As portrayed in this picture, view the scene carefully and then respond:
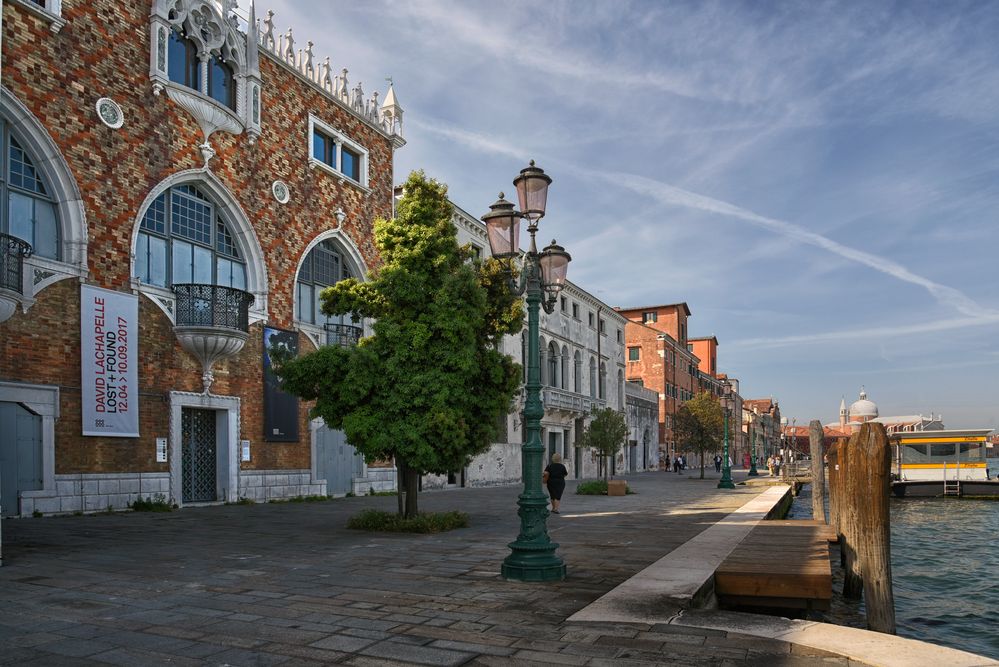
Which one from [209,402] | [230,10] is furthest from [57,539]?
[230,10]

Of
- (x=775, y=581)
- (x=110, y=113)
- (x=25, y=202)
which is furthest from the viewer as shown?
(x=110, y=113)

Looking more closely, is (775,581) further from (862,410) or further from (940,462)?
(862,410)

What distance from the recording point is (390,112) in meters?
27.9

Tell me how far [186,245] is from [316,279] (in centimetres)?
505

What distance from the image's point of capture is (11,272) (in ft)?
45.3

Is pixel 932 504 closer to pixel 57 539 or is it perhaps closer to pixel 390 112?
pixel 390 112

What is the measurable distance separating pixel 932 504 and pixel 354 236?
2492 cm

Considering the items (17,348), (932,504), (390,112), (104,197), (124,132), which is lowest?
(932,504)

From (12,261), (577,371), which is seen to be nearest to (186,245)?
(12,261)

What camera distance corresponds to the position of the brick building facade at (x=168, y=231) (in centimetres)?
1555

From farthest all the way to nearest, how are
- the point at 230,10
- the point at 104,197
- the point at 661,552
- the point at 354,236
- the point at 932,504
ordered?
the point at 932,504, the point at 354,236, the point at 230,10, the point at 104,197, the point at 661,552

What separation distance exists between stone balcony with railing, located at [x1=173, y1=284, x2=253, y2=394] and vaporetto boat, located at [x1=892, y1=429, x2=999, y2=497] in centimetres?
2800

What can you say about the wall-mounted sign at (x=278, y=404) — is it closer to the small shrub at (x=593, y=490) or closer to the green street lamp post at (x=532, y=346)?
the small shrub at (x=593, y=490)

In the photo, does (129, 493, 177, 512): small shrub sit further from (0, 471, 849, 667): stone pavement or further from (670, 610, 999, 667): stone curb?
(670, 610, 999, 667): stone curb
